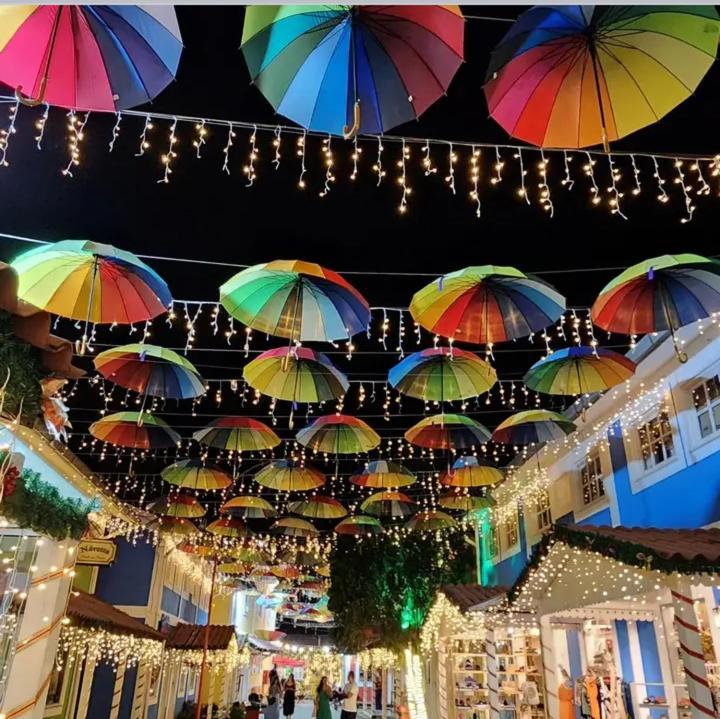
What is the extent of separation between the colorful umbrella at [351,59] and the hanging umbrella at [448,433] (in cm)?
688

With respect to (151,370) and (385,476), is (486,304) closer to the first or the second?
(151,370)

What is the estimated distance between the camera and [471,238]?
28.4ft

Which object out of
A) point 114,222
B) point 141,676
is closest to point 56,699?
point 141,676

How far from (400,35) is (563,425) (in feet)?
28.3

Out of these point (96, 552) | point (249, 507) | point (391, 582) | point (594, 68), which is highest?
point (594, 68)

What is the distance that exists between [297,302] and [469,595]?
843cm

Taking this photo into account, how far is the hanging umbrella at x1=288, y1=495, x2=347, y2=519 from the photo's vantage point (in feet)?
53.1

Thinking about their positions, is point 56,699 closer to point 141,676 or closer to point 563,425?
point 141,676

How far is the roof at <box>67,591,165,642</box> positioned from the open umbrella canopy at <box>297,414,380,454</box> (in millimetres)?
5053

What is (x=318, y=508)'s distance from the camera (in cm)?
1630

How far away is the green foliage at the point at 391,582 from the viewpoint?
22.1 m

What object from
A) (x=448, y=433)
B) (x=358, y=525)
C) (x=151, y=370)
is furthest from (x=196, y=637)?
(x=151, y=370)

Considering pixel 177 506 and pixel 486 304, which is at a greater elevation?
pixel 486 304

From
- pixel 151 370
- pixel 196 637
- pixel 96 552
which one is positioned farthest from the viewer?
pixel 196 637
